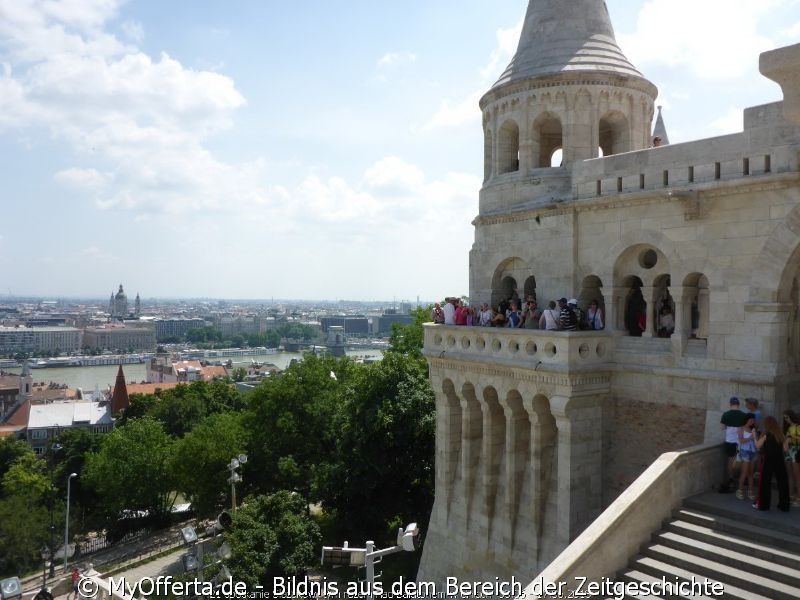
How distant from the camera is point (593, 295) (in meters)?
15.7

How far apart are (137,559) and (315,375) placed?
12.5 metres

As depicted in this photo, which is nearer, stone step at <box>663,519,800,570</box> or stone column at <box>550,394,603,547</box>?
stone step at <box>663,519,800,570</box>

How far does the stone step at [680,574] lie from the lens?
9203 mm

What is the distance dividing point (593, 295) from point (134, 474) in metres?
33.8

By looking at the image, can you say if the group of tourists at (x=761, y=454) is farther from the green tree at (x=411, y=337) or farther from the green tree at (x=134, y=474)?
the green tree at (x=134, y=474)

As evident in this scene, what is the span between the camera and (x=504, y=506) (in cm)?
1590

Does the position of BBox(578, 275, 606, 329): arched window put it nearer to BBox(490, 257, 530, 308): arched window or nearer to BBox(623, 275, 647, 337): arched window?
BBox(623, 275, 647, 337): arched window

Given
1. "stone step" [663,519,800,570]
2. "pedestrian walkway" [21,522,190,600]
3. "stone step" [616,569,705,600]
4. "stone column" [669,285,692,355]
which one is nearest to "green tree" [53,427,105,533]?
"pedestrian walkway" [21,522,190,600]

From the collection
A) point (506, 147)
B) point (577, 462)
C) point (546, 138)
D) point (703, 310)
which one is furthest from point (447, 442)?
point (546, 138)

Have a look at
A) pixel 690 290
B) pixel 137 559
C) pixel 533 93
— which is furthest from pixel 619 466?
pixel 137 559

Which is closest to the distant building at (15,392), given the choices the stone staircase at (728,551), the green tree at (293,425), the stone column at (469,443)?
the green tree at (293,425)

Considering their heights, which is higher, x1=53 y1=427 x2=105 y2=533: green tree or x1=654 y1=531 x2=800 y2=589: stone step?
x1=654 y1=531 x2=800 y2=589: stone step

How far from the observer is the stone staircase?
9305 mm

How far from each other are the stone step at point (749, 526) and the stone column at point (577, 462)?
336cm
